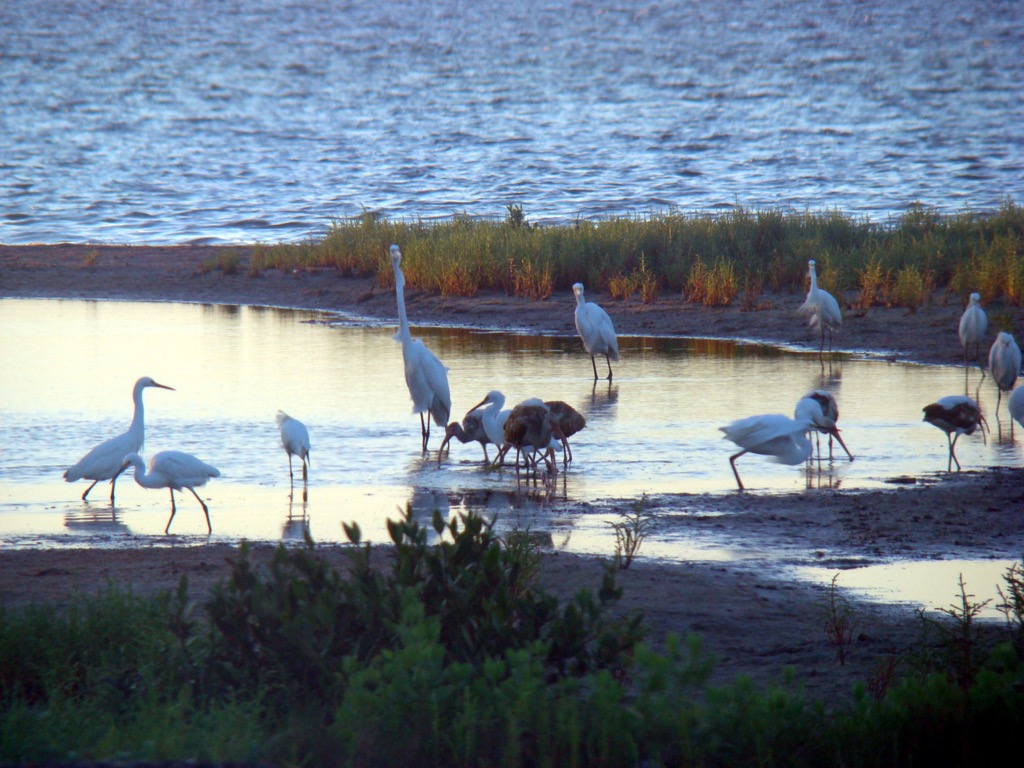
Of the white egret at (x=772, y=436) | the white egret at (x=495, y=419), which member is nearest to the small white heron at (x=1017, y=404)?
the white egret at (x=772, y=436)

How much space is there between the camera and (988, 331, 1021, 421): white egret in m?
12.1

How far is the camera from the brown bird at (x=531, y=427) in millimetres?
9258

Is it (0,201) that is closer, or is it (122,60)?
→ (0,201)

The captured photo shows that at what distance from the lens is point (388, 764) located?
374 centimetres

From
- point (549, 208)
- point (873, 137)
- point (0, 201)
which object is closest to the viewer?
point (549, 208)

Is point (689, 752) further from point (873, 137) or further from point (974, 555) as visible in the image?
point (873, 137)

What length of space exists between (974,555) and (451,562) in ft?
12.2

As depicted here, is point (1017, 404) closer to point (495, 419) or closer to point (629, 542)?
point (495, 419)

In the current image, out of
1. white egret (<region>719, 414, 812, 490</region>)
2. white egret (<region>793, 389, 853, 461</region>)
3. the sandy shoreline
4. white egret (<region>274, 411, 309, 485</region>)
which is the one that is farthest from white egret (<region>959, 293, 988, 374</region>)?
white egret (<region>274, 411, 309, 485</region>)

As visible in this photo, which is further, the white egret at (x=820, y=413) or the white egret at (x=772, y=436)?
the white egret at (x=820, y=413)

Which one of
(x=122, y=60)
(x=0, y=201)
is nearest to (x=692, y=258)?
(x=0, y=201)

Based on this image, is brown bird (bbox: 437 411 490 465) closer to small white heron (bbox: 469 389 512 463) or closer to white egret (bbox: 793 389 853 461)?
small white heron (bbox: 469 389 512 463)

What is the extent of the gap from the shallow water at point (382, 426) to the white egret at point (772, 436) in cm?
25

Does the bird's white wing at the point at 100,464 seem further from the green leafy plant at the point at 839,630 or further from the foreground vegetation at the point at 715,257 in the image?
the foreground vegetation at the point at 715,257
